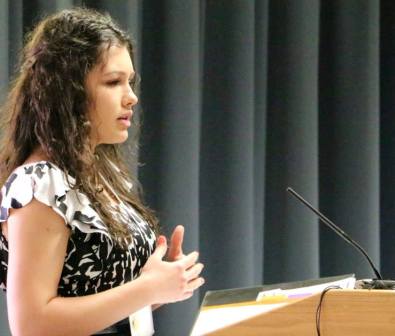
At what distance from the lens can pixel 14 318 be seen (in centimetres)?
106

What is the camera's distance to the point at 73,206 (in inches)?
43.9

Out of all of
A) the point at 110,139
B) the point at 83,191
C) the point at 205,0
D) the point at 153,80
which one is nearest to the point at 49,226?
the point at 83,191

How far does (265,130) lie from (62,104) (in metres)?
1.39

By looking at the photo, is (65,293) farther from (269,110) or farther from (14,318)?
(269,110)

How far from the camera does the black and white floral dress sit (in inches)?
42.9

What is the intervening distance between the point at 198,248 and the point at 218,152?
1.01 ft

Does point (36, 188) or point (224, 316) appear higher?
point (36, 188)

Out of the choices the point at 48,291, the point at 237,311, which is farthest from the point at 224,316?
the point at 48,291

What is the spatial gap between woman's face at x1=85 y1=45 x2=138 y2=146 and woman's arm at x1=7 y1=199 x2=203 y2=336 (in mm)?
198

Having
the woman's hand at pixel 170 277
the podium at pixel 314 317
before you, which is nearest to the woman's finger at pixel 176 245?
the woman's hand at pixel 170 277

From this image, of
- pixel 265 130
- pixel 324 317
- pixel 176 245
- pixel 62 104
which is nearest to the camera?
pixel 324 317

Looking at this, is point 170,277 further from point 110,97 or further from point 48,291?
point 110,97

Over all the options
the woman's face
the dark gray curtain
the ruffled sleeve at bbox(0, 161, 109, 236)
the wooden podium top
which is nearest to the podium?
the wooden podium top

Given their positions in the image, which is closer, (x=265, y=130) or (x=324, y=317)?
(x=324, y=317)
